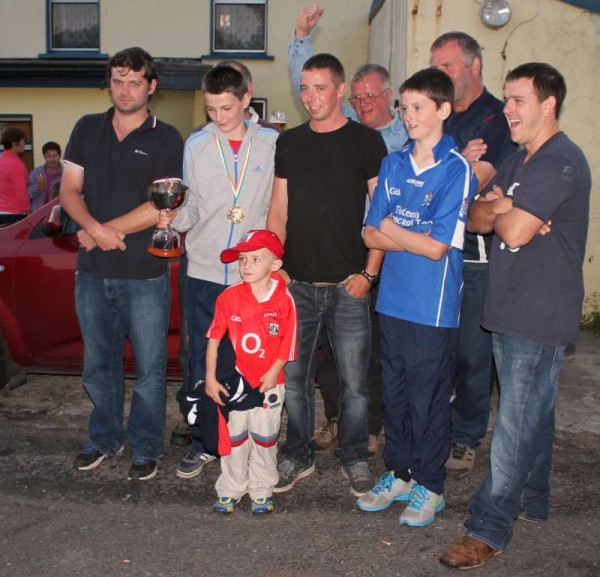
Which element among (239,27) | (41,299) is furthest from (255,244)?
(239,27)

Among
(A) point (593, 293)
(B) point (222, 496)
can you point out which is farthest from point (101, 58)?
(B) point (222, 496)

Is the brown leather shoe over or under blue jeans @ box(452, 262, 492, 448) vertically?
under

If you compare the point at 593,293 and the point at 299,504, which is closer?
the point at 299,504

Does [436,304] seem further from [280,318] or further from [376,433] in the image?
[376,433]

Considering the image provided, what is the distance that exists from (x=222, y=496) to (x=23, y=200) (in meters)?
6.79

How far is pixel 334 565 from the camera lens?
3832 millimetres

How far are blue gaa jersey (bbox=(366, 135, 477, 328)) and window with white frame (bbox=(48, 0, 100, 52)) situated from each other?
11.8 meters

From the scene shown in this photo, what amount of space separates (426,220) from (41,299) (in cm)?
318

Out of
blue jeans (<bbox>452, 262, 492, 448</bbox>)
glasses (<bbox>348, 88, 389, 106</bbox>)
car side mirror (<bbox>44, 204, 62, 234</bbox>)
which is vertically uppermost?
glasses (<bbox>348, 88, 389, 106</bbox>)

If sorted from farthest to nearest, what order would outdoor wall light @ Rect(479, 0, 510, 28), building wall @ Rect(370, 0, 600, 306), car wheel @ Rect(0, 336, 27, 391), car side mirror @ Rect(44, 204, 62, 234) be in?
building wall @ Rect(370, 0, 600, 306)
outdoor wall light @ Rect(479, 0, 510, 28)
car wheel @ Rect(0, 336, 27, 391)
car side mirror @ Rect(44, 204, 62, 234)

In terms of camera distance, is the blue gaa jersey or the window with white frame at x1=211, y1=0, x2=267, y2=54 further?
the window with white frame at x1=211, y1=0, x2=267, y2=54

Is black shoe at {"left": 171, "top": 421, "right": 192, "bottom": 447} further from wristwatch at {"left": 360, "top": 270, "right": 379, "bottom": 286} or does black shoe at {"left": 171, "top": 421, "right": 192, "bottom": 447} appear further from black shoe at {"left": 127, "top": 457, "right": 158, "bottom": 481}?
wristwatch at {"left": 360, "top": 270, "right": 379, "bottom": 286}

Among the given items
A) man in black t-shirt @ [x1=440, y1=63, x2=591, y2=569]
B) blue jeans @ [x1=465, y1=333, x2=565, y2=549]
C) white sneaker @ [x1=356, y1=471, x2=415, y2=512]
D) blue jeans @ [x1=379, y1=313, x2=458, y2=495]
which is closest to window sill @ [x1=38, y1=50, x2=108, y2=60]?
blue jeans @ [x1=379, y1=313, x2=458, y2=495]

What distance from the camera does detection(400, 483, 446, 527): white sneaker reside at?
4.20 metres
